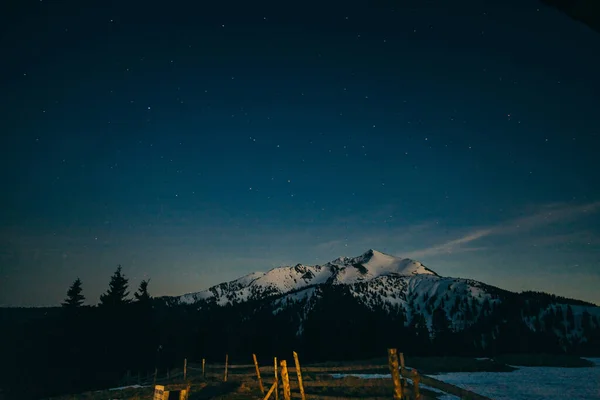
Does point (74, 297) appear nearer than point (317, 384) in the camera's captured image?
No

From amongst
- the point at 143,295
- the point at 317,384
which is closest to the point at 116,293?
the point at 143,295

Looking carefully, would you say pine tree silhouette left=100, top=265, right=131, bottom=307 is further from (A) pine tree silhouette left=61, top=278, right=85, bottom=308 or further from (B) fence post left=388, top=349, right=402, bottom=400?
(B) fence post left=388, top=349, right=402, bottom=400

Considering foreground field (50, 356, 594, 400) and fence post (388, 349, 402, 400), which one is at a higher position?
fence post (388, 349, 402, 400)

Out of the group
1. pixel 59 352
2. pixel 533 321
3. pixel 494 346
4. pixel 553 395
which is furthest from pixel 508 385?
pixel 533 321

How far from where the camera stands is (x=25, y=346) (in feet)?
156

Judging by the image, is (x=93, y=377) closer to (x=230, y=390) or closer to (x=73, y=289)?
(x=73, y=289)

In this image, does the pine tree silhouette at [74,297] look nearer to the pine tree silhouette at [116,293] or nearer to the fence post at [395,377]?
the pine tree silhouette at [116,293]

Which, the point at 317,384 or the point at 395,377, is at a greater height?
the point at 395,377

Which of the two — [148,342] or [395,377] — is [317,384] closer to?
[395,377]

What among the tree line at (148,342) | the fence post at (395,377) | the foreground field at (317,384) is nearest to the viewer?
the fence post at (395,377)

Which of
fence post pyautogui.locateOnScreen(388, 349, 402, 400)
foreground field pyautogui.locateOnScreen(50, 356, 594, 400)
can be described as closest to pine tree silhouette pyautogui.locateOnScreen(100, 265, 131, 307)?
foreground field pyautogui.locateOnScreen(50, 356, 594, 400)

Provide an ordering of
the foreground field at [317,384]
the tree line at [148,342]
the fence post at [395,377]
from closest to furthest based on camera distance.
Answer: the fence post at [395,377]
the foreground field at [317,384]
the tree line at [148,342]

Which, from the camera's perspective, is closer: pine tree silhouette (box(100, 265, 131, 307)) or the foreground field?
the foreground field

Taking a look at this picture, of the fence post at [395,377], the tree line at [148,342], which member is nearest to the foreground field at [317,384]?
the fence post at [395,377]
